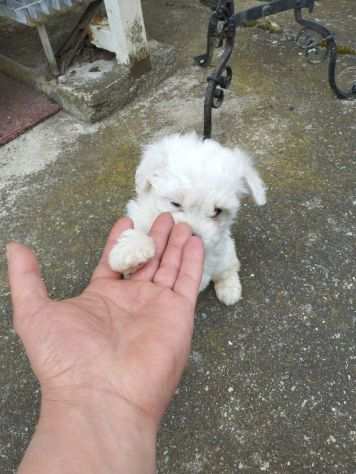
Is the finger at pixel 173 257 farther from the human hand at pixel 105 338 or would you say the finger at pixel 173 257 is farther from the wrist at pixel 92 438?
the wrist at pixel 92 438

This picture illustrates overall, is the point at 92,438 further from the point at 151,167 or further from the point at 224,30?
the point at 224,30

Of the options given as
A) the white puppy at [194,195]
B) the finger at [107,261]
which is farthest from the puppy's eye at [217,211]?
the finger at [107,261]

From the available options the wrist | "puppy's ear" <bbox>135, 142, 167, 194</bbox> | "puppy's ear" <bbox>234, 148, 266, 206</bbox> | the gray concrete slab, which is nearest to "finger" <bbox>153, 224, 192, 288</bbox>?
"puppy's ear" <bbox>135, 142, 167, 194</bbox>

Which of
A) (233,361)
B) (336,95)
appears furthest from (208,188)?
(336,95)

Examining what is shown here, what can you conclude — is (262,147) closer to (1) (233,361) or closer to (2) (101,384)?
(1) (233,361)

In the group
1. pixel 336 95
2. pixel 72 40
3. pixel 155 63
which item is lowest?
pixel 336 95

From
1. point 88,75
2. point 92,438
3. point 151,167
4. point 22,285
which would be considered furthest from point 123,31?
point 92,438

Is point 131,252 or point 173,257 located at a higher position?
point 131,252
